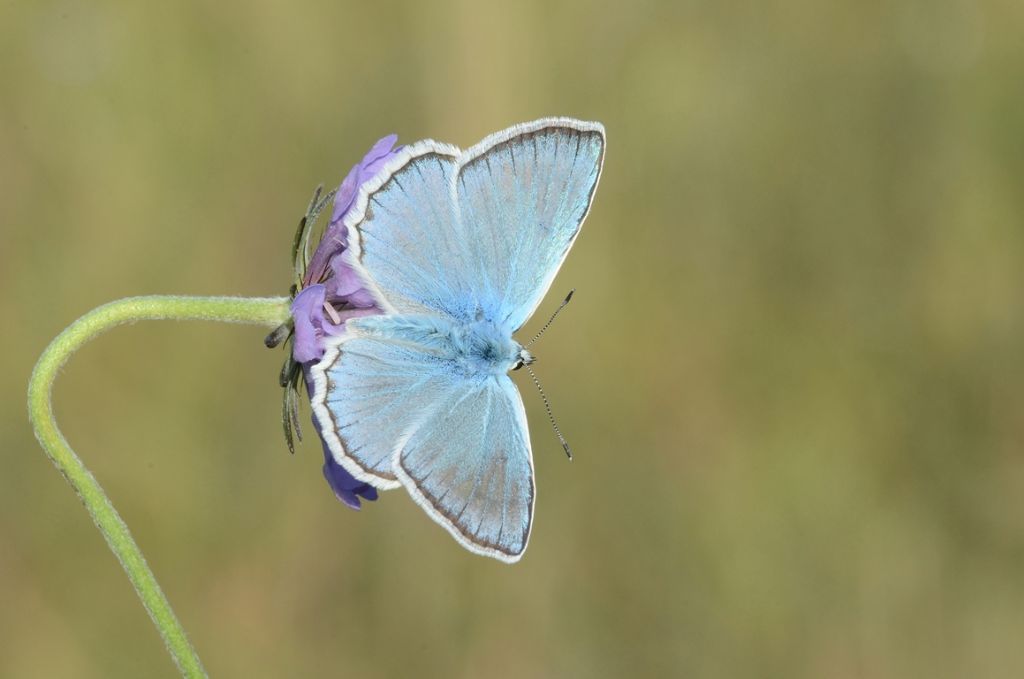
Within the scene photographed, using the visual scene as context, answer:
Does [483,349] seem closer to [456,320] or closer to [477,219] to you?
[456,320]

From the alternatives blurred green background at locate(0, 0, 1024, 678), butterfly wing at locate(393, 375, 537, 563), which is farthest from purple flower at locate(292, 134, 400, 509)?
blurred green background at locate(0, 0, 1024, 678)

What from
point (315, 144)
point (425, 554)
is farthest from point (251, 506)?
point (315, 144)

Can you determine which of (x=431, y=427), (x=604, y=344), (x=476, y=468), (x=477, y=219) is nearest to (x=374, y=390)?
(x=431, y=427)

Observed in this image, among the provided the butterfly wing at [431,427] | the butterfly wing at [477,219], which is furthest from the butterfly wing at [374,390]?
the butterfly wing at [477,219]

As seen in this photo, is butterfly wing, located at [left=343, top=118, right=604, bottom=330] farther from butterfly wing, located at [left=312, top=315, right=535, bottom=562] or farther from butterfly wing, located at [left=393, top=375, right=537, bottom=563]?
butterfly wing, located at [left=393, top=375, right=537, bottom=563]

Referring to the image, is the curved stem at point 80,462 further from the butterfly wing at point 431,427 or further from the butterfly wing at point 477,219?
the butterfly wing at point 477,219

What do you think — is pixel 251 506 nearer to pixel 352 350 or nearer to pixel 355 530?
pixel 355 530
